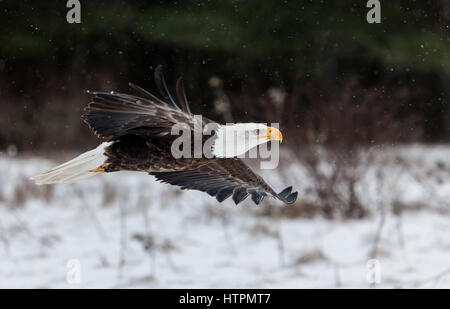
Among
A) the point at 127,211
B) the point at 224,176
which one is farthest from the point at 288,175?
the point at 224,176

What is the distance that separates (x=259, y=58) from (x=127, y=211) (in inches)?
235

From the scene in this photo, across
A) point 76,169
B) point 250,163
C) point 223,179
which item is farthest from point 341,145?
point 76,169

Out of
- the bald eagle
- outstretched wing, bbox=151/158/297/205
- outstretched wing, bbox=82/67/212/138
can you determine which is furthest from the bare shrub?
outstretched wing, bbox=82/67/212/138

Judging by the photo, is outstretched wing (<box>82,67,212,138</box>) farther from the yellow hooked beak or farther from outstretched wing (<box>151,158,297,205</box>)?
outstretched wing (<box>151,158,297,205</box>)

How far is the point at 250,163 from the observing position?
289 inches

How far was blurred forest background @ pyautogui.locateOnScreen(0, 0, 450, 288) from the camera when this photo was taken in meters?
6.19

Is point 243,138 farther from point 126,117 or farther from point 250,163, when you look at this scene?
point 250,163

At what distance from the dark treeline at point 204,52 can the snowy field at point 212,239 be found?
1.39 metres

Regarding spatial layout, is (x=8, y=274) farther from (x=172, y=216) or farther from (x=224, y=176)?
(x=224, y=176)

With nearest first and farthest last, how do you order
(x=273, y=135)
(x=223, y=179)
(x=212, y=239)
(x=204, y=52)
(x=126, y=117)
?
(x=273, y=135) → (x=126, y=117) → (x=223, y=179) → (x=212, y=239) → (x=204, y=52)

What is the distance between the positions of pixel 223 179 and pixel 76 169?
30.4 inches

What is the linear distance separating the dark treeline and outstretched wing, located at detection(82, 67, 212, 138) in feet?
20.6

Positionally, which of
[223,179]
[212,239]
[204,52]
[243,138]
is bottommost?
[212,239]

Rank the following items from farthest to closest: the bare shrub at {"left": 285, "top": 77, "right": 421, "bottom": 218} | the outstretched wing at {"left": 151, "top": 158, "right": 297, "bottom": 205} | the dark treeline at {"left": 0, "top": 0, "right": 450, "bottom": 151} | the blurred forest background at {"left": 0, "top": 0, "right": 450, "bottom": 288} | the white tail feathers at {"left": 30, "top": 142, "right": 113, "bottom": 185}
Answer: the dark treeline at {"left": 0, "top": 0, "right": 450, "bottom": 151}, the bare shrub at {"left": 285, "top": 77, "right": 421, "bottom": 218}, the blurred forest background at {"left": 0, "top": 0, "right": 450, "bottom": 288}, the outstretched wing at {"left": 151, "top": 158, "right": 297, "bottom": 205}, the white tail feathers at {"left": 30, "top": 142, "right": 113, "bottom": 185}
